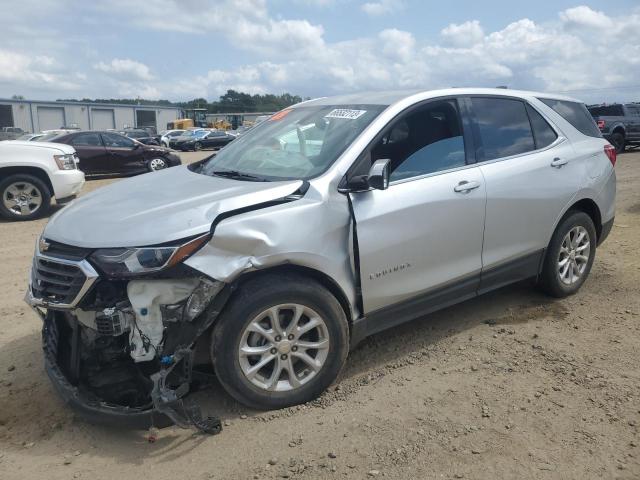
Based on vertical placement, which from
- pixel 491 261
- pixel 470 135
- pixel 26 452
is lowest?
pixel 26 452

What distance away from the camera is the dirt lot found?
2.77 m

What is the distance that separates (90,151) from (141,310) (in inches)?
560

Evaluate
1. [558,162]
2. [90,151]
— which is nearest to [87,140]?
[90,151]

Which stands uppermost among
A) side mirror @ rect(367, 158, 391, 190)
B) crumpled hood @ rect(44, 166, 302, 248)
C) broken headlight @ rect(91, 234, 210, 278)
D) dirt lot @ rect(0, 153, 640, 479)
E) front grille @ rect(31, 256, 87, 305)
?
side mirror @ rect(367, 158, 391, 190)

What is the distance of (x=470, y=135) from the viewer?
410 centimetres

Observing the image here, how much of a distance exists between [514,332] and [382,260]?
1524mm

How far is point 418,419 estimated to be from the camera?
315 centimetres

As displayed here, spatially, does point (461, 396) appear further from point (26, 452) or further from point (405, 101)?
point (26, 452)

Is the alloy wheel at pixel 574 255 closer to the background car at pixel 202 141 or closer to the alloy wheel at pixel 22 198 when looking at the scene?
the alloy wheel at pixel 22 198

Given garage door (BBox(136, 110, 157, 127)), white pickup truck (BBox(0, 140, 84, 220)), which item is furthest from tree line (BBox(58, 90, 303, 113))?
white pickup truck (BBox(0, 140, 84, 220))

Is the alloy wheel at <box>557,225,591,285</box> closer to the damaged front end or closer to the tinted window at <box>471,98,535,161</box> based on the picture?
the tinted window at <box>471,98,535,161</box>

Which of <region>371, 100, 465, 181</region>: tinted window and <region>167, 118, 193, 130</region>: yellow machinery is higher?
<region>167, 118, 193, 130</region>: yellow machinery

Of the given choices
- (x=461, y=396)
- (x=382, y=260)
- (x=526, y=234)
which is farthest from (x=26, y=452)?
(x=526, y=234)

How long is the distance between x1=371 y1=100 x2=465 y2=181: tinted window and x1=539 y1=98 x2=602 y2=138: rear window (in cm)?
131
